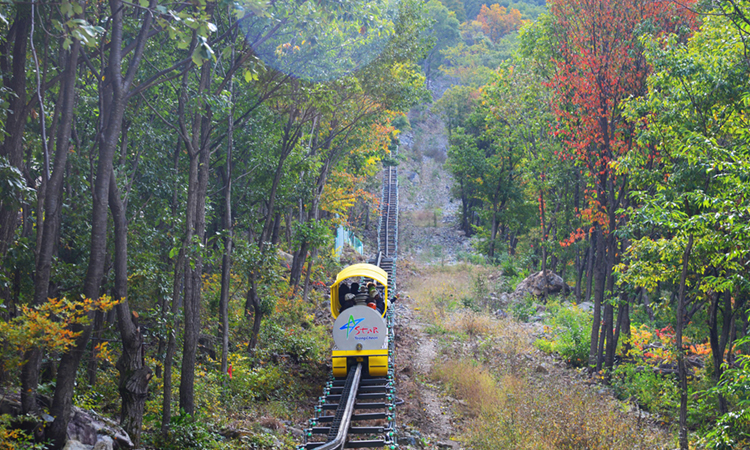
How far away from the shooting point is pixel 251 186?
52.6ft

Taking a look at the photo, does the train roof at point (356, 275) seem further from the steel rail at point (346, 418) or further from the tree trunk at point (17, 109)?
the tree trunk at point (17, 109)

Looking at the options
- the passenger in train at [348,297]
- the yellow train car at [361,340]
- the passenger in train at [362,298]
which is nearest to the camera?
the yellow train car at [361,340]

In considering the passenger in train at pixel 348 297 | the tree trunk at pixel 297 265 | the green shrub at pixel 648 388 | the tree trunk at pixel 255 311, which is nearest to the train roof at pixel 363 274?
the passenger in train at pixel 348 297

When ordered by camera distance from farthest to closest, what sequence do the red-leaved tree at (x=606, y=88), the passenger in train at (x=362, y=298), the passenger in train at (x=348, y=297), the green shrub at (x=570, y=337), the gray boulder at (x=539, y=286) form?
the gray boulder at (x=539, y=286), the green shrub at (x=570, y=337), the red-leaved tree at (x=606, y=88), the passenger in train at (x=348, y=297), the passenger in train at (x=362, y=298)

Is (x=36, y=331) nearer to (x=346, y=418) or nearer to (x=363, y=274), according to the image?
(x=346, y=418)

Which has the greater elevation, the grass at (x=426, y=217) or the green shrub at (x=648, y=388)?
the grass at (x=426, y=217)

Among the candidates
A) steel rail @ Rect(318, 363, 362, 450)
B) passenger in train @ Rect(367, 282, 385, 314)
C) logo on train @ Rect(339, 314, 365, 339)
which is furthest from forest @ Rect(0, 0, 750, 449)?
passenger in train @ Rect(367, 282, 385, 314)

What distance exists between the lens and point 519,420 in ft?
28.8

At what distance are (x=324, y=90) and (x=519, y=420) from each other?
7457 millimetres

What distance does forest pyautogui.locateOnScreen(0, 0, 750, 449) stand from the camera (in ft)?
20.6

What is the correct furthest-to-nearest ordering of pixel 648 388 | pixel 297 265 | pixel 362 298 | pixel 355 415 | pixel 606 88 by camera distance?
pixel 297 265 < pixel 606 88 < pixel 648 388 < pixel 362 298 < pixel 355 415

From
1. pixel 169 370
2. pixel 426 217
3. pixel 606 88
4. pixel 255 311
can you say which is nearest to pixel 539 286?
pixel 606 88

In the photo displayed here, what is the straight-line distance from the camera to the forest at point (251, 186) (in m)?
6.29

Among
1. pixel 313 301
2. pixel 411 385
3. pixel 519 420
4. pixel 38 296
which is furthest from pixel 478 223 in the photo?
pixel 38 296
